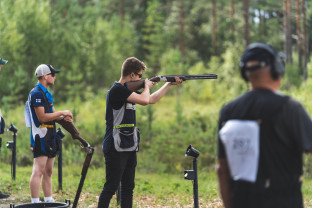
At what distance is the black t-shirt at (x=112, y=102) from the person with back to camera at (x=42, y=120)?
1029 millimetres

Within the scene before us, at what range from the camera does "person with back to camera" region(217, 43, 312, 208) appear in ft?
10.4

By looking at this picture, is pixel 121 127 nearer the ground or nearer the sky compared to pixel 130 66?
nearer the ground

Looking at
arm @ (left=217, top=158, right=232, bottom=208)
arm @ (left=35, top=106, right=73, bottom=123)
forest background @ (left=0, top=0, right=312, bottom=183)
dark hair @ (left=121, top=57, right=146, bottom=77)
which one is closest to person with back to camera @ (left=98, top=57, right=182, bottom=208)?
dark hair @ (left=121, top=57, right=146, bottom=77)

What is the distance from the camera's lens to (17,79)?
21828 mm

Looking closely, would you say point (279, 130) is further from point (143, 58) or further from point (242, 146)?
point (143, 58)

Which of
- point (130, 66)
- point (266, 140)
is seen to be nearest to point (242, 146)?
point (266, 140)

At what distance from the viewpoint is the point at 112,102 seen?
600 cm

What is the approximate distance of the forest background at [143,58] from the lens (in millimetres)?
19062

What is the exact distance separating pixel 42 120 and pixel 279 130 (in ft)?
14.1

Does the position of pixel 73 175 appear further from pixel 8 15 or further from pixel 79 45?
pixel 79 45

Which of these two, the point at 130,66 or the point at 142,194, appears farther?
the point at 142,194

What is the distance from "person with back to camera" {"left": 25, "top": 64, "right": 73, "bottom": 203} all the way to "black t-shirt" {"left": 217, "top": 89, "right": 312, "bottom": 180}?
4095mm

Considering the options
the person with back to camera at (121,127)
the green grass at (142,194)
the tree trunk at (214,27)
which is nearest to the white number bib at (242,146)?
the person with back to camera at (121,127)

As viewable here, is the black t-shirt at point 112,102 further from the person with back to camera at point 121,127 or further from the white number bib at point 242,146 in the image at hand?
the white number bib at point 242,146
